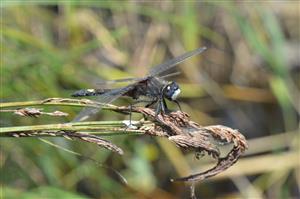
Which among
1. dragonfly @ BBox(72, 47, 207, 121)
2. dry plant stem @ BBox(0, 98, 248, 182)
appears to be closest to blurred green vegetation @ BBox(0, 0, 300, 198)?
dragonfly @ BBox(72, 47, 207, 121)

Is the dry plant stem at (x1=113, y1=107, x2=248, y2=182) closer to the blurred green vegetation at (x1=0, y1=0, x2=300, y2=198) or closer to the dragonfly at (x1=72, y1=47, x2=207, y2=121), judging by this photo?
the dragonfly at (x1=72, y1=47, x2=207, y2=121)

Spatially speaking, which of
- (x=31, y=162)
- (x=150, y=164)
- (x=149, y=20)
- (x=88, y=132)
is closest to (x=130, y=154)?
(x=150, y=164)

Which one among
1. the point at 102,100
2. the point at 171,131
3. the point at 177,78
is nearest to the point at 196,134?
the point at 171,131

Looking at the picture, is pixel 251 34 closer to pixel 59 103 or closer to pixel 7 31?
pixel 7 31

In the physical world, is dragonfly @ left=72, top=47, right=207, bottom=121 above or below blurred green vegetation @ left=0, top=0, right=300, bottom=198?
above

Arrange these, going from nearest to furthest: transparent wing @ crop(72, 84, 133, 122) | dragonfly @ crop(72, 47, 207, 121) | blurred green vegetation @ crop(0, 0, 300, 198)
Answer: transparent wing @ crop(72, 84, 133, 122) → dragonfly @ crop(72, 47, 207, 121) → blurred green vegetation @ crop(0, 0, 300, 198)
